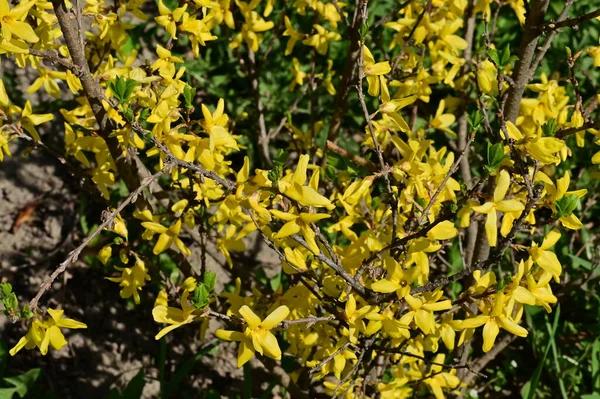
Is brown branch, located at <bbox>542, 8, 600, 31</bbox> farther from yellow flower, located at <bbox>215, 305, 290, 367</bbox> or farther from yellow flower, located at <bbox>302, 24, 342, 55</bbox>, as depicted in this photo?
yellow flower, located at <bbox>215, 305, 290, 367</bbox>

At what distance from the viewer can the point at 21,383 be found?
288 cm

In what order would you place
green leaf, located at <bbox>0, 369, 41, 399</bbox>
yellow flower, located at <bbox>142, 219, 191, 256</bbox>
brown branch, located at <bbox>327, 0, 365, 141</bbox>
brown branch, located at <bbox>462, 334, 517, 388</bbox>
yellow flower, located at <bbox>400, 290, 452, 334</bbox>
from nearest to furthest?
1. yellow flower, located at <bbox>400, 290, 452, 334</bbox>
2. yellow flower, located at <bbox>142, 219, 191, 256</bbox>
3. brown branch, located at <bbox>327, 0, 365, 141</bbox>
4. green leaf, located at <bbox>0, 369, 41, 399</bbox>
5. brown branch, located at <bbox>462, 334, 517, 388</bbox>

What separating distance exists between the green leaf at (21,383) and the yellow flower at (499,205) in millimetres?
2126

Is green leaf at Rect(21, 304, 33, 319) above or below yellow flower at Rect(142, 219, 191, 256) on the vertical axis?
above

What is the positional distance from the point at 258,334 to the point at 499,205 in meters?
0.76

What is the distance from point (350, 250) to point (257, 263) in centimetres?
186

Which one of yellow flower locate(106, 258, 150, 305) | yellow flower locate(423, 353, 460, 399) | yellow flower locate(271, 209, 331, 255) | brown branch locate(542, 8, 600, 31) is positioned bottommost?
yellow flower locate(423, 353, 460, 399)

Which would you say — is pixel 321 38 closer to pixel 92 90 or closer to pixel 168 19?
pixel 168 19

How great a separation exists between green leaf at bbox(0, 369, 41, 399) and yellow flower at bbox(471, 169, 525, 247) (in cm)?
213

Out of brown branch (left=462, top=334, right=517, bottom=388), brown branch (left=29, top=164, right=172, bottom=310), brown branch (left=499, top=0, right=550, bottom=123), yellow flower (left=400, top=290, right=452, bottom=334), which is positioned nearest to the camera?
brown branch (left=29, top=164, right=172, bottom=310)

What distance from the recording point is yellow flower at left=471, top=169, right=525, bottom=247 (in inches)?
69.4

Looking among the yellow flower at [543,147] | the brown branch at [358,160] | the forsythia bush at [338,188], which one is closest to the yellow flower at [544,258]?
the forsythia bush at [338,188]

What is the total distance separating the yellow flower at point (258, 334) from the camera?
1.72 metres

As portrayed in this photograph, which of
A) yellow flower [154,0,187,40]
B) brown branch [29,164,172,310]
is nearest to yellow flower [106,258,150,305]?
brown branch [29,164,172,310]
